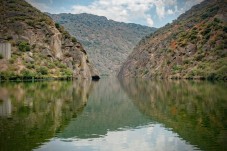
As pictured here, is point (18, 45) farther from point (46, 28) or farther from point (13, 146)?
point (13, 146)

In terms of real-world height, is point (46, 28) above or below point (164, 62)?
above

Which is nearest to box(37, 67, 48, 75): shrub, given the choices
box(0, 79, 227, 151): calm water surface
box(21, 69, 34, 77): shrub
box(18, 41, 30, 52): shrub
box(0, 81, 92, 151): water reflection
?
box(21, 69, 34, 77): shrub

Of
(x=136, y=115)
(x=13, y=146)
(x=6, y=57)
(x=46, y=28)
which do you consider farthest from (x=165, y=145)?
(x=46, y=28)

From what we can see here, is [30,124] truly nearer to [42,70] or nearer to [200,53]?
[42,70]

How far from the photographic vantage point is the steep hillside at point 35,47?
134 metres

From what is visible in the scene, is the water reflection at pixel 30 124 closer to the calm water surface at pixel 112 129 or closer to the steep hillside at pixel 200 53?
the calm water surface at pixel 112 129

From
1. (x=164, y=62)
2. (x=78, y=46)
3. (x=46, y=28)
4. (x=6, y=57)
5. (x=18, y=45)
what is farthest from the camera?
(x=164, y=62)

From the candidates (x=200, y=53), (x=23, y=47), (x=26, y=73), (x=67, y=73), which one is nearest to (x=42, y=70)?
(x=26, y=73)

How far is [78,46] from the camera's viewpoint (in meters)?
179

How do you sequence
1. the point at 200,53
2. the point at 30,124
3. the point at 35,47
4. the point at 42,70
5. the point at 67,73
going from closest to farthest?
the point at 30,124, the point at 42,70, the point at 67,73, the point at 35,47, the point at 200,53

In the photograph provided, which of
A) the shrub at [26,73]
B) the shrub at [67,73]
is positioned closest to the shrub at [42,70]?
the shrub at [26,73]

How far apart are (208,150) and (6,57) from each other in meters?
120

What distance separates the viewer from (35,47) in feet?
500

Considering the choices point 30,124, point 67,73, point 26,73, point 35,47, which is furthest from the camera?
point 35,47
